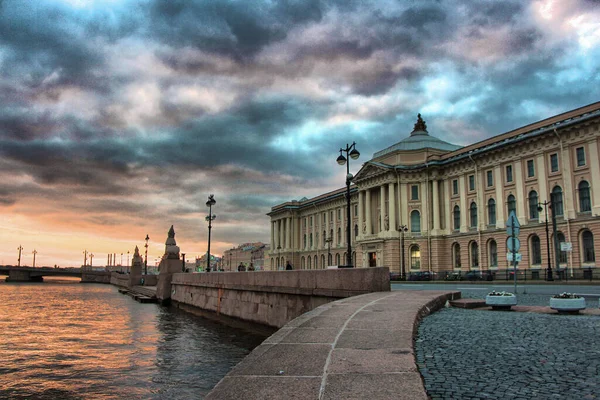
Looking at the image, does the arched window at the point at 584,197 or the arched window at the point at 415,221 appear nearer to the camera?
the arched window at the point at 584,197

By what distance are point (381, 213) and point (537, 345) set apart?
58.9m

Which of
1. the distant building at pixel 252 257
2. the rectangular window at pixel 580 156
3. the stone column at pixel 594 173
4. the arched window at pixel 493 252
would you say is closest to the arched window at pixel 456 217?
the arched window at pixel 493 252

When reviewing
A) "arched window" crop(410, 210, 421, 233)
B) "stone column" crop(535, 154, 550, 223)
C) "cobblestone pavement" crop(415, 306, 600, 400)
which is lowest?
"cobblestone pavement" crop(415, 306, 600, 400)

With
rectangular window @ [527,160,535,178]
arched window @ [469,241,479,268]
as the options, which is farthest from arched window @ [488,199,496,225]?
rectangular window @ [527,160,535,178]

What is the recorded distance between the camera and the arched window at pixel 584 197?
4119cm

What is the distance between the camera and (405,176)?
208ft

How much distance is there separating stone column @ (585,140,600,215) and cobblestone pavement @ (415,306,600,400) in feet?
119

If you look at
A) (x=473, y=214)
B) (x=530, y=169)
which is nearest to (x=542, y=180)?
(x=530, y=169)

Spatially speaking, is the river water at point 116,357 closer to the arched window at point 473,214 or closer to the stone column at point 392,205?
the arched window at point 473,214

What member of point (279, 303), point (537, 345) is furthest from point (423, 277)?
point (537, 345)

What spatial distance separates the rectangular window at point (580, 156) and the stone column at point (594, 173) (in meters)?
0.91

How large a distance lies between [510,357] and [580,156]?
1715 inches

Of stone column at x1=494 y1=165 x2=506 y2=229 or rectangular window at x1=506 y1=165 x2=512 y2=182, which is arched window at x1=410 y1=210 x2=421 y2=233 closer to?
stone column at x1=494 y1=165 x2=506 y2=229

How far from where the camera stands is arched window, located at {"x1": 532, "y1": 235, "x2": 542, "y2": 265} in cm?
4474
